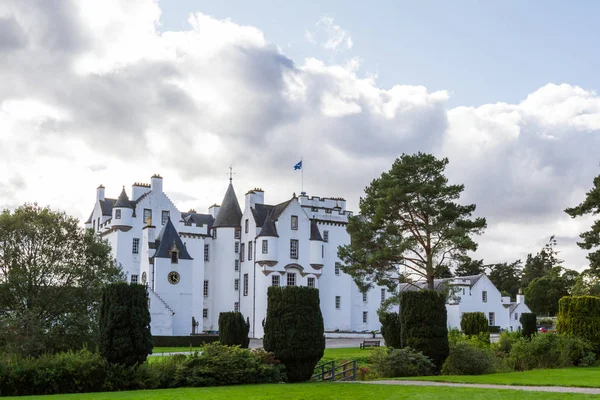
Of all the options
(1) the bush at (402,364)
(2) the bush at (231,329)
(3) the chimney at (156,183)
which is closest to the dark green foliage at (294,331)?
(1) the bush at (402,364)

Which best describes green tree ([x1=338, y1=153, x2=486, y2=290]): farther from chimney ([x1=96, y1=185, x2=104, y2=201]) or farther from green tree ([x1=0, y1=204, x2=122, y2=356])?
chimney ([x1=96, y1=185, x2=104, y2=201])

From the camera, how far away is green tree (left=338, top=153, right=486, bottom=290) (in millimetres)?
39719

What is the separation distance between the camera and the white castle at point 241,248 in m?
57.0

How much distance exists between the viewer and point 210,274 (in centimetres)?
6134

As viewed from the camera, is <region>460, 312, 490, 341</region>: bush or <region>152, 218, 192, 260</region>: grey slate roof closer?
<region>460, 312, 490, 341</region>: bush

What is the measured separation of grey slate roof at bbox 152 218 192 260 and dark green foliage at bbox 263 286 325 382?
31.5 metres

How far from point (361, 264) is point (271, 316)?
21193 mm

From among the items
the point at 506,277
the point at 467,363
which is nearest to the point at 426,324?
the point at 467,363

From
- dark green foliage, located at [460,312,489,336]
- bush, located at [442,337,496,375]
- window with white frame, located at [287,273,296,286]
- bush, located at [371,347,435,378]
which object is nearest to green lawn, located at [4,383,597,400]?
bush, located at [371,347,435,378]

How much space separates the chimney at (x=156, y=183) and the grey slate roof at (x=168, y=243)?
6686mm

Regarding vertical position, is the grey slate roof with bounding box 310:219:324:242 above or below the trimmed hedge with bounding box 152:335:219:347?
above

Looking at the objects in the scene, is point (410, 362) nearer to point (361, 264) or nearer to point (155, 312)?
point (361, 264)

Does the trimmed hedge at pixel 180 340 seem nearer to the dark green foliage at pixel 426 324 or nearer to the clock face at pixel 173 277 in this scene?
the clock face at pixel 173 277

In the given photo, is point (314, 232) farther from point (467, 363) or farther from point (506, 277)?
point (506, 277)
